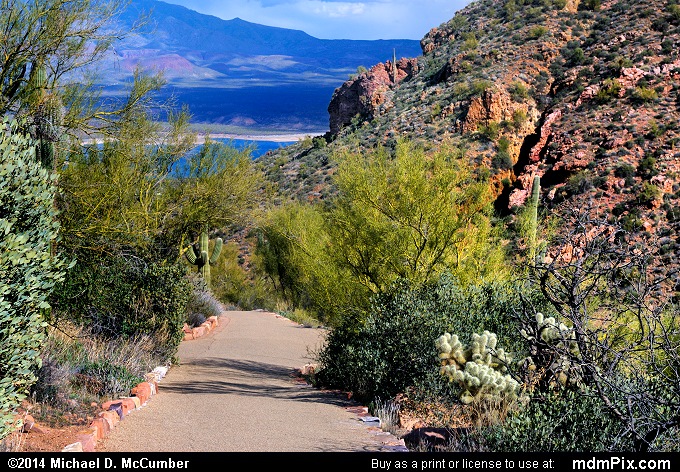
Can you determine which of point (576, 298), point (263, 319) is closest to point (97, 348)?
point (576, 298)

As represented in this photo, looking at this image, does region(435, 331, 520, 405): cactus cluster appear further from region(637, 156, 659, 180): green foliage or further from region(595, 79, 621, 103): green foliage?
region(595, 79, 621, 103): green foliage

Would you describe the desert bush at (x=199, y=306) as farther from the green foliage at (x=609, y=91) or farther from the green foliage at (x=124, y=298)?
the green foliage at (x=609, y=91)

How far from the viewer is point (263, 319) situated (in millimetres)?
24766

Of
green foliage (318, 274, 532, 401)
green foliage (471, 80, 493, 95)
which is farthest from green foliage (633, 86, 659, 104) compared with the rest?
green foliage (318, 274, 532, 401)

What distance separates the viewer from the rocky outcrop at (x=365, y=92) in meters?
55.1

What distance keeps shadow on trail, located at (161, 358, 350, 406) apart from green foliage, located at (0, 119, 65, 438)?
4.44m

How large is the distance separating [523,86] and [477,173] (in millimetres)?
8804

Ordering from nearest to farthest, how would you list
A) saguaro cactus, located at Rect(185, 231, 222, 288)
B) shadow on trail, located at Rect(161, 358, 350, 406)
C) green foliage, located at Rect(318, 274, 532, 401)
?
1. green foliage, located at Rect(318, 274, 532, 401)
2. shadow on trail, located at Rect(161, 358, 350, 406)
3. saguaro cactus, located at Rect(185, 231, 222, 288)

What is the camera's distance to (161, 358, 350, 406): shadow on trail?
11.0 metres

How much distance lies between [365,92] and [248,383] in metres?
46.8

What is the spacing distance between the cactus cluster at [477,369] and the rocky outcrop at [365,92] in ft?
149
